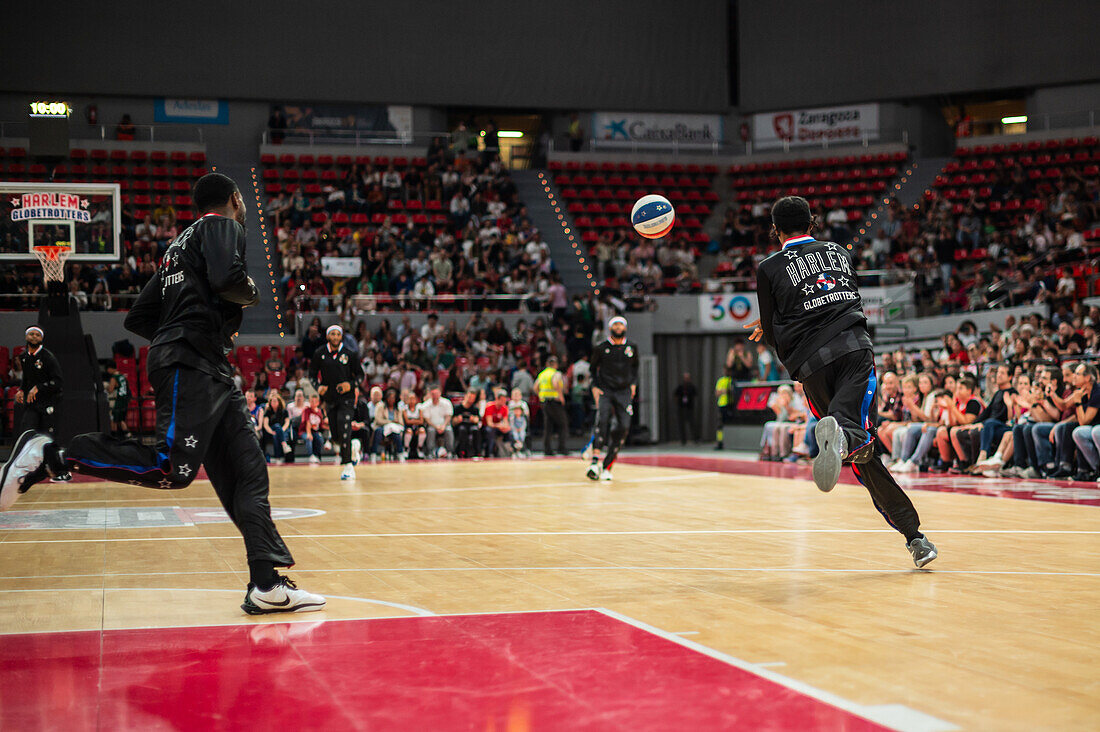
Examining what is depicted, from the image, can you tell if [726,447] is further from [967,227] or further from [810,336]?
[810,336]

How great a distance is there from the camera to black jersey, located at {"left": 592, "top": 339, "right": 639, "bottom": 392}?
541 inches

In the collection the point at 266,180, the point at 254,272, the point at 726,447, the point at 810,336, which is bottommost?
the point at 726,447

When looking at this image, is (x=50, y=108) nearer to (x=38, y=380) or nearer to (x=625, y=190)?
(x=625, y=190)

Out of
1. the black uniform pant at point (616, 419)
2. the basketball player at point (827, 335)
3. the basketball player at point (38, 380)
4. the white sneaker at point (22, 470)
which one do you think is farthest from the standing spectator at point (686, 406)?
the white sneaker at point (22, 470)

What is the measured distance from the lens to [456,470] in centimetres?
1599

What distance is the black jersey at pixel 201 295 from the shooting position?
16.0ft

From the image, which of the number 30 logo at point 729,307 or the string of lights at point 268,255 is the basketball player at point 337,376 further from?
the number 30 logo at point 729,307

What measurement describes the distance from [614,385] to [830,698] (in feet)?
34.5

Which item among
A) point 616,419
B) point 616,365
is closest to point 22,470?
point 616,365

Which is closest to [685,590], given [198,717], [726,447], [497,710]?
[497,710]

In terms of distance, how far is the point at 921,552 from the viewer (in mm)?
5828

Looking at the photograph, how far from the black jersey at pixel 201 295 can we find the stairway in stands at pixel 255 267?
63.7ft

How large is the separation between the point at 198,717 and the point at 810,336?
3.92 m

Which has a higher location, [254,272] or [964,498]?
[254,272]
